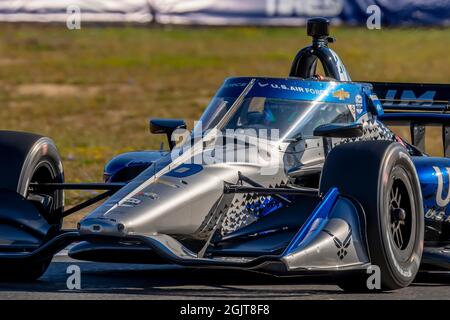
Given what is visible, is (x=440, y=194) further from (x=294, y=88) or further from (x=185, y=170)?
(x=185, y=170)

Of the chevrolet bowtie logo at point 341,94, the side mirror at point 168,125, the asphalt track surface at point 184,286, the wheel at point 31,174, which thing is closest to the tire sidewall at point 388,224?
the asphalt track surface at point 184,286

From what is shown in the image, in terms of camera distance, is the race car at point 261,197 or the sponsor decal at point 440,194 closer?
the race car at point 261,197

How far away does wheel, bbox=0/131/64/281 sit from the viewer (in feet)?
25.0

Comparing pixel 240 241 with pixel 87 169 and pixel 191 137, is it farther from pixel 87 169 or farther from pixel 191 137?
pixel 87 169

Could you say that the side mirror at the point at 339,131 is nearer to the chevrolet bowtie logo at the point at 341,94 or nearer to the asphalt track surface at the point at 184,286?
the chevrolet bowtie logo at the point at 341,94

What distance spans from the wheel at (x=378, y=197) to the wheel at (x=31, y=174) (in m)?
1.86

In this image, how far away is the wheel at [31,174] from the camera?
7629 millimetres

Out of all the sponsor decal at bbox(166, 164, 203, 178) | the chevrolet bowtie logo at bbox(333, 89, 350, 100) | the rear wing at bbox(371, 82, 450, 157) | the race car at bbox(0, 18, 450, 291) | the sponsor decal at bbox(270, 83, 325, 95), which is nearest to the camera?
the race car at bbox(0, 18, 450, 291)

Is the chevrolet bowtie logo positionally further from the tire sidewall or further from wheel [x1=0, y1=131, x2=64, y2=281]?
wheel [x1=0, y1=131, x2=64, y2=281]

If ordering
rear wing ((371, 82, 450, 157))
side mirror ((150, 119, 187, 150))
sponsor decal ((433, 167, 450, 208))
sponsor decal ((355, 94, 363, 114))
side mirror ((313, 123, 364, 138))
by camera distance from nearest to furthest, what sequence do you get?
side mirror ((313, 123, 364, 138)) < sponsor decal ((433, 167, 450, 208)) < sponsor decal ((355, 94, 363, 114)) < side mirror ((150, 119, 187, 150)) < rear wing ((371, 82, 450, 157))

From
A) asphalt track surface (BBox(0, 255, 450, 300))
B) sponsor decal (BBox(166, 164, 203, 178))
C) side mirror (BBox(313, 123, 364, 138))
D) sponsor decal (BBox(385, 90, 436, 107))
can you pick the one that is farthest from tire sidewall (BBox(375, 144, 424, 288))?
sponsor decal (BBox(385, 90, 436, 107))

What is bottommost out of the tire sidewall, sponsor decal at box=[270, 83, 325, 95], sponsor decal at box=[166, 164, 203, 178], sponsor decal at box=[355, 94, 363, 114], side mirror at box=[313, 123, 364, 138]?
the tire sidewall

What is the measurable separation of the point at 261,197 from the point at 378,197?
904 millimetres

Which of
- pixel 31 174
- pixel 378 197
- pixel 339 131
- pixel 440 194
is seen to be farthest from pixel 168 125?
pixel 378 197
